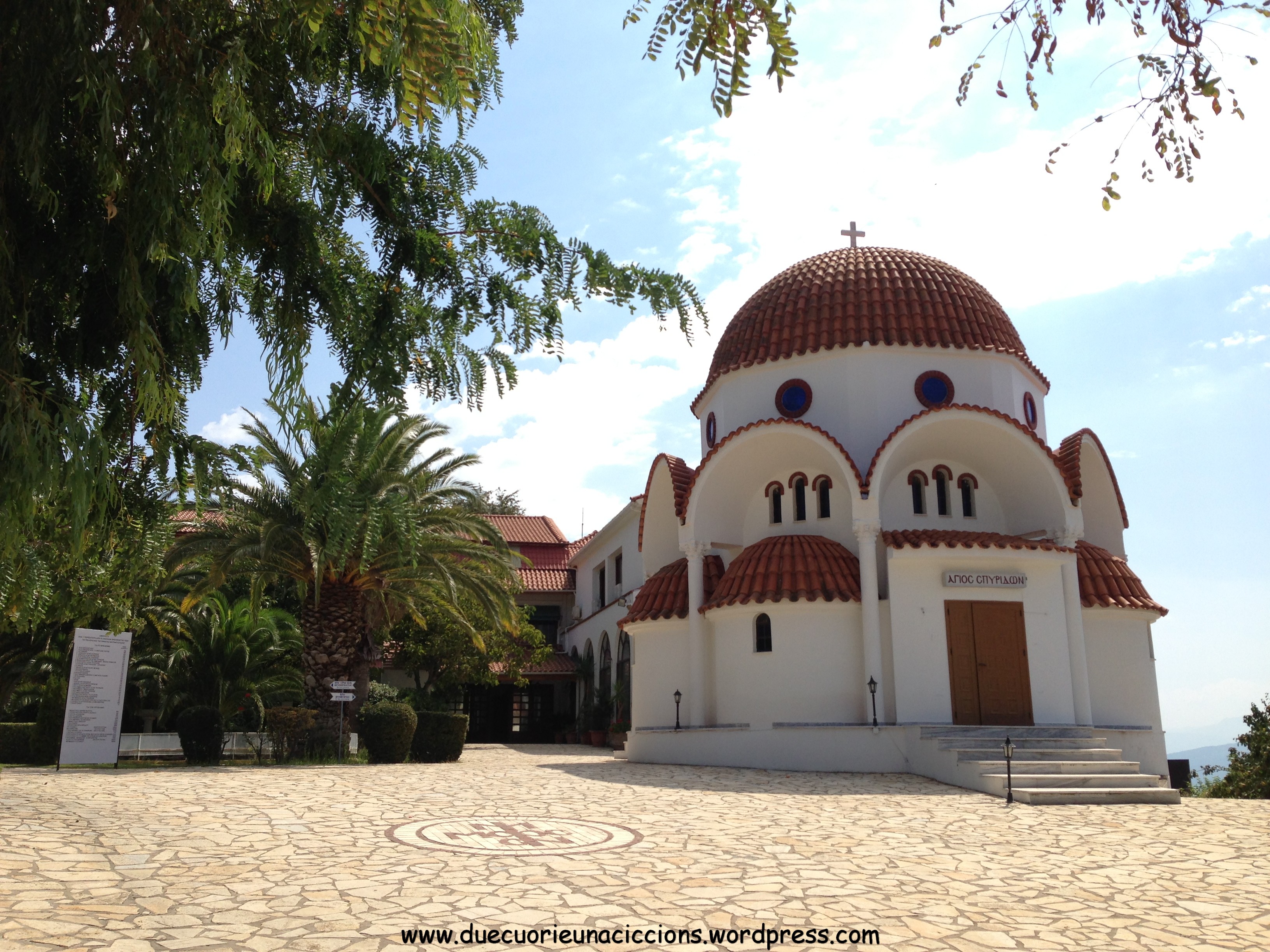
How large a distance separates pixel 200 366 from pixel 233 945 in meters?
3.23

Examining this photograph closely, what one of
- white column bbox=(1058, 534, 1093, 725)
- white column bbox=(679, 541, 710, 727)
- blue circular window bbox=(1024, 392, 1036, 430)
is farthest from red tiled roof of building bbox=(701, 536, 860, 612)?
blue circular window bbox=(1024, 392, 1036, 430)

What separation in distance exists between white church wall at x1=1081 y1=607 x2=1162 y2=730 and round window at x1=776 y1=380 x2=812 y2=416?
682 centimetres

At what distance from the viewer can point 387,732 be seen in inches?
753

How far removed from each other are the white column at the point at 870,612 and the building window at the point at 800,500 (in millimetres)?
2318

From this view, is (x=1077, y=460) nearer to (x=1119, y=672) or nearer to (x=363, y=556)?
(x=1119, y=672)

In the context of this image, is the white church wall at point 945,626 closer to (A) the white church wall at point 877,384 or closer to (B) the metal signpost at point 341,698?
(A) the white church wall at point 877,384

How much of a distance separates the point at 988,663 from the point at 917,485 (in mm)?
3931

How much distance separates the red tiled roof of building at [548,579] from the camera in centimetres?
3794

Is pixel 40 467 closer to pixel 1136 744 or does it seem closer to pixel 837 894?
pixel 837 894

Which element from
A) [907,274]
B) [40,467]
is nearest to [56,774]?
[40,467]

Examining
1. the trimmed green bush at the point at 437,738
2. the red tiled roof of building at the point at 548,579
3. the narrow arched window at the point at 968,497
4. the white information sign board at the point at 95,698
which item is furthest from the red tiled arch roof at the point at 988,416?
the red tiled roof of building at the point at 548,579

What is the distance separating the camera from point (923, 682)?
17641 mm

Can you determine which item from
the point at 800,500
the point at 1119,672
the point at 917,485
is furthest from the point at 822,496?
the point at 1119,672

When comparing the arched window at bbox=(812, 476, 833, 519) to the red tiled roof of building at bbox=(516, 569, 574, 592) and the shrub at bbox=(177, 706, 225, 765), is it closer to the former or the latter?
the shrub at bbox=(177, 706, 225, 765)
